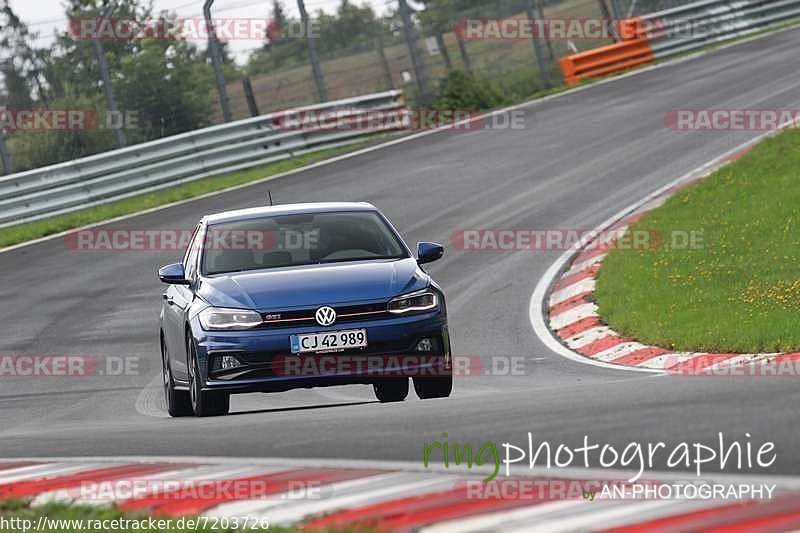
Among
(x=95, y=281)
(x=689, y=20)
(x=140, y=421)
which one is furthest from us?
(x=689, y=20)

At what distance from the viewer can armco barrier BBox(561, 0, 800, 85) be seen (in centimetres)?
3259

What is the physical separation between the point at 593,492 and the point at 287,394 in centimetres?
741

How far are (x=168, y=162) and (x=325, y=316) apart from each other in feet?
55.5

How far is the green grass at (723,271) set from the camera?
1205 cm

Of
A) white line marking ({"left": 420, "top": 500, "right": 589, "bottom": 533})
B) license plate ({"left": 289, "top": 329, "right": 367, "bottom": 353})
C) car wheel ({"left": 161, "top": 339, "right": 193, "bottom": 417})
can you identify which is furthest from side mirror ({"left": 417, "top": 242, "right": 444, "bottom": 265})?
white line marking ({"left": 420, "top": 500, "right": 589, "bottom": 533})

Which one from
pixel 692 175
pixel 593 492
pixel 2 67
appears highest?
pixel 2 67

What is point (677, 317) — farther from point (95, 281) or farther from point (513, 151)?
point (513, 151)

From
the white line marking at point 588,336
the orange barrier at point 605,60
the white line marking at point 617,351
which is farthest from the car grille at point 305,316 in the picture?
the orange barrier at point 605,60

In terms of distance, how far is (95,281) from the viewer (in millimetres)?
19172

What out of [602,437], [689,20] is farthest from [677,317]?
[689,20]

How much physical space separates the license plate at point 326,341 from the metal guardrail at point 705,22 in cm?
2472

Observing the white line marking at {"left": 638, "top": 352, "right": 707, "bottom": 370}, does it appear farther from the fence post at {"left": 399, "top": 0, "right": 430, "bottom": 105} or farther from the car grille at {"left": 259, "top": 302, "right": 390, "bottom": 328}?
the fence post at {"left": 399, "top": 0, "right": 430, "bottom": 105}

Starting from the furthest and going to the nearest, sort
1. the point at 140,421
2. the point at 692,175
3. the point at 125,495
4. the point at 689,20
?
the point at 689,20
the point at 692,175
the point at 140,421
the point at 125,495

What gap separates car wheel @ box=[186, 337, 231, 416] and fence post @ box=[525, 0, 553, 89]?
22068 mm
